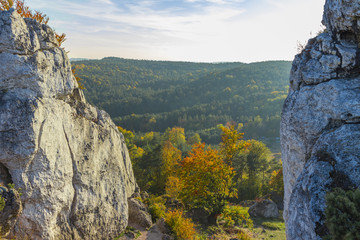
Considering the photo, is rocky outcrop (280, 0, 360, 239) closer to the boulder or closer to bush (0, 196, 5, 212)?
bush (0, 196, 5, 212)

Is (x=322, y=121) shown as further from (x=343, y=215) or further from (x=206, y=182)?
(x=206, y=182)

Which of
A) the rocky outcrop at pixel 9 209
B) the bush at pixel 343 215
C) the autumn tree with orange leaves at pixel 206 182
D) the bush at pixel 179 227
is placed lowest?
the bush at pixel 179 227

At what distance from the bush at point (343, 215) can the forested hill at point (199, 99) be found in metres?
83.7

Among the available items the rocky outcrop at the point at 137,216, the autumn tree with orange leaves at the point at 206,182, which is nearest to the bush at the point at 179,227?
the rocky outcrop at the point at 137,216

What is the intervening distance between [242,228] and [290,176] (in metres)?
12.3

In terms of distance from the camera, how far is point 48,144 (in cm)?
Result: 1065

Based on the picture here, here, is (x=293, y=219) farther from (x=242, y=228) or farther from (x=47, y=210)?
(x=242, y=228)

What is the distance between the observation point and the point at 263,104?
12662 cm

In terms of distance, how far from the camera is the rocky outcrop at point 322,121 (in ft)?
22.2

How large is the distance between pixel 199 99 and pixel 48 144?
147m

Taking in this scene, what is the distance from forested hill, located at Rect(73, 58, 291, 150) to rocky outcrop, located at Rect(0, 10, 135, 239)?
77.7 metres

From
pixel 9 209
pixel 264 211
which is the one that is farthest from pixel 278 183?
pixel 9 209

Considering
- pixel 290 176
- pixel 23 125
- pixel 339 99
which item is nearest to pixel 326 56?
pixel 339 99

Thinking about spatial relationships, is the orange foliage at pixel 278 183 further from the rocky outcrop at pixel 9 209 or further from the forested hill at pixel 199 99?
the forested hill at pixel 199 99
